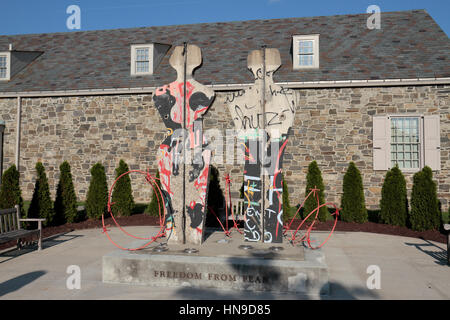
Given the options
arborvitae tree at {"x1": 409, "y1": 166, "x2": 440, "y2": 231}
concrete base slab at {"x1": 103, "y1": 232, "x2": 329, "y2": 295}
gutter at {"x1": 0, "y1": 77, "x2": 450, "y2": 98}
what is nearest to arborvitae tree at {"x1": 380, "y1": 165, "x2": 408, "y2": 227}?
arborvitae tree at {"x1": 409, "y1": 166, "x2": 440, "y2": 231}

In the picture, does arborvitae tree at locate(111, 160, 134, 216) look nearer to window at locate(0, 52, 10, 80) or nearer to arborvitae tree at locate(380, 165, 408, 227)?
arborvitae tree at locate(380, 165, 408, 227)

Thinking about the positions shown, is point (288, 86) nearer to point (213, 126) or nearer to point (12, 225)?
point (213, 126)

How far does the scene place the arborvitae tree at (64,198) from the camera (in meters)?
9.31

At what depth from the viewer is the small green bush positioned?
9312mm

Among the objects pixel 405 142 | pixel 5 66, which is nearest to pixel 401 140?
pixel 405 142

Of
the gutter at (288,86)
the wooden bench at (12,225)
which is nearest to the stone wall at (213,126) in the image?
the gutter at (288,86)

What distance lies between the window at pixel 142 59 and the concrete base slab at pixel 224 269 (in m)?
10.5

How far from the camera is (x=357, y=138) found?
Result: 40.0ft

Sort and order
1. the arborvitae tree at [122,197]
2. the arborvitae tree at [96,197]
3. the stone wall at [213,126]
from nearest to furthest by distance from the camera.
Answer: the arborvitae tree at [96,197] → the arborvitae tree at [122,197] → the stone wall at [213,126]

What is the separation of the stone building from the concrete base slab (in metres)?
7.58

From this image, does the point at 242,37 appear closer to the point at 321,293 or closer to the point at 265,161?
the point at 265,161

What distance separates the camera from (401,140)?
12.0 metres
